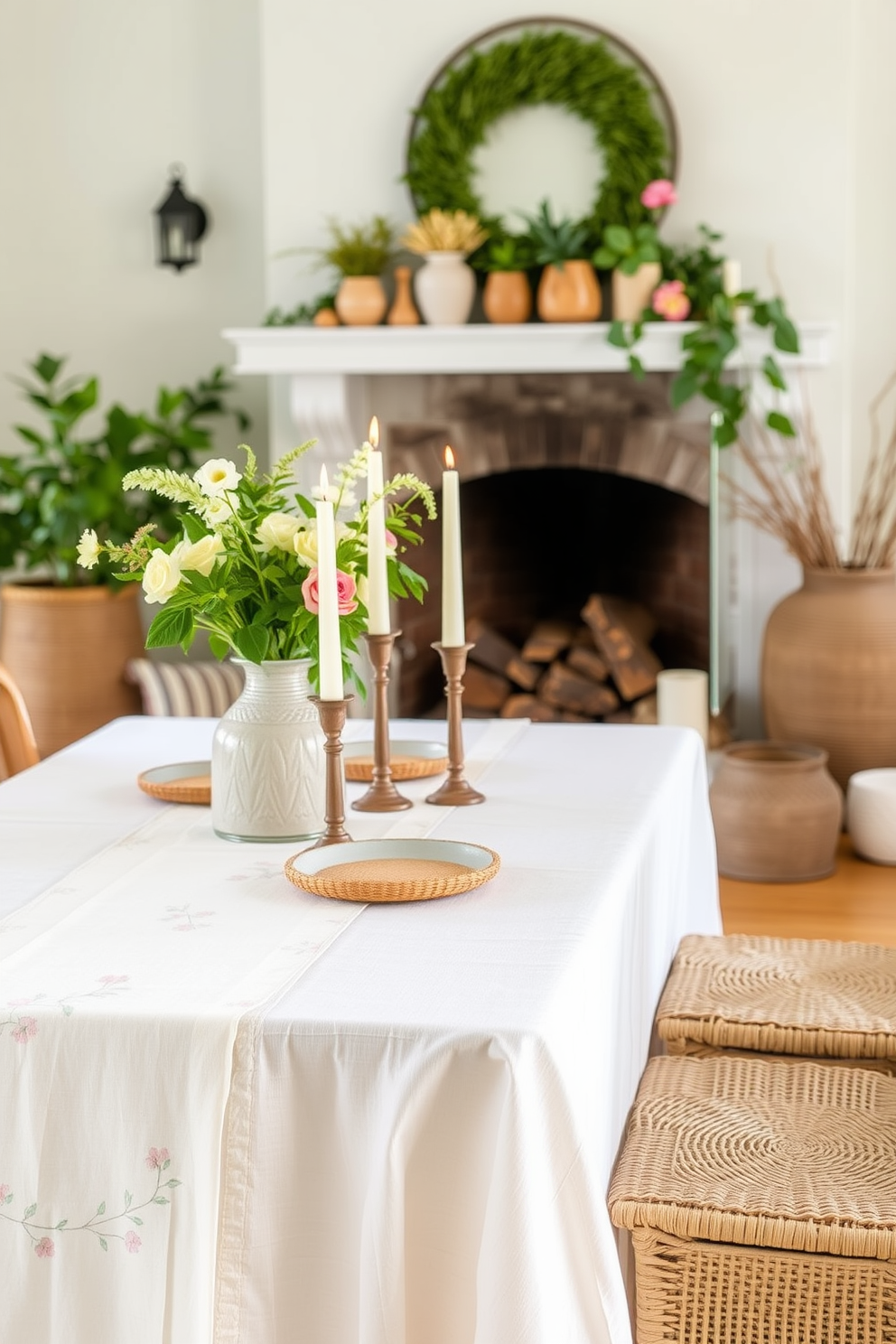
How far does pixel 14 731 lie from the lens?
103 inches

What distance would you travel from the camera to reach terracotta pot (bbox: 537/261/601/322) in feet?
13.4

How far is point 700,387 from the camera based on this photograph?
4051 mm

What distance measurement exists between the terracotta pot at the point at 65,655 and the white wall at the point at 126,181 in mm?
667

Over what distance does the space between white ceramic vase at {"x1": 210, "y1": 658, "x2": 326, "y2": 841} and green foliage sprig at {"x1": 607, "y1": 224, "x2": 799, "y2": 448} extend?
232 centimetres

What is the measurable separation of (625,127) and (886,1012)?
271cm

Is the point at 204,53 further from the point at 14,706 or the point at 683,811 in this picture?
the point at 683,811

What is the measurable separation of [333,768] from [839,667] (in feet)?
7.77

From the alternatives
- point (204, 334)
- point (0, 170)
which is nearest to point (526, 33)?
point (204, 334)

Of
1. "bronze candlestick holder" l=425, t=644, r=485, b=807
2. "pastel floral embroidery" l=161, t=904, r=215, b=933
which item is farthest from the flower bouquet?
"pastel floral embroidery" l=161, t=904, r=215, b=933

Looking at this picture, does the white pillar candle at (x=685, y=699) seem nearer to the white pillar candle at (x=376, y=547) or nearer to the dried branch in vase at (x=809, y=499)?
the dried branch in vase at (x=809, y=499)

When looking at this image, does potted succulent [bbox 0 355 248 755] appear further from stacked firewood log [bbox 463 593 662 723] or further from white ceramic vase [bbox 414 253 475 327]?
stacked firewood log [bbox 463 593 662 723]

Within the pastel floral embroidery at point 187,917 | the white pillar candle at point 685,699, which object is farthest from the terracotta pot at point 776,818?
the pastel floral embroidery at point 187,917

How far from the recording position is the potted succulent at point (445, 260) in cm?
412

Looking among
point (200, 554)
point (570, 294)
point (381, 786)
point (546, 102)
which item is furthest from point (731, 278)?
point (200, 554)
